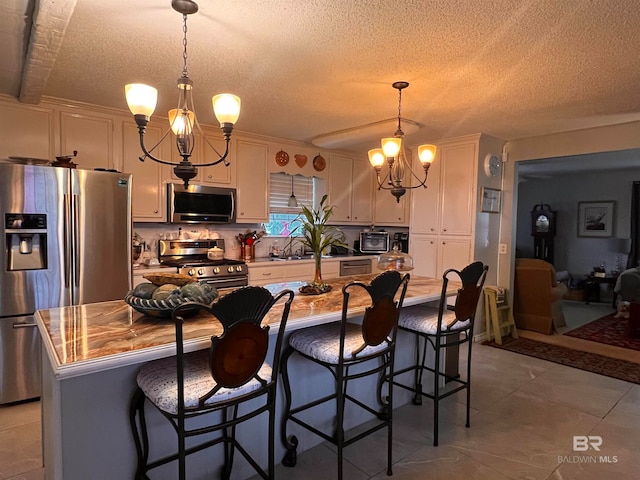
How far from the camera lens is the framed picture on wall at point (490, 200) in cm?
444

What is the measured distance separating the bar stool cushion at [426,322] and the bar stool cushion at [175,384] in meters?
1.21

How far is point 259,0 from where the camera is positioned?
5.83 feet

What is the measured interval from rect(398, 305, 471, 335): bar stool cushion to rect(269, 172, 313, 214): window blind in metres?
2.67

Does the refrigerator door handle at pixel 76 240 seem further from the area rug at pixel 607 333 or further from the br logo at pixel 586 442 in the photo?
the area rug at pixel 607 333

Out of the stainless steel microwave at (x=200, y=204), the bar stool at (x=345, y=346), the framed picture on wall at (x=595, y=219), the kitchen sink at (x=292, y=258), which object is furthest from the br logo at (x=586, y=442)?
the framed picture on wall at (x=595, y=219)

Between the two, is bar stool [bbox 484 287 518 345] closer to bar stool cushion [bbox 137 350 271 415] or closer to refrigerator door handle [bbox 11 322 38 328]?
bar stool cushion [bbox 137 350 271 415]

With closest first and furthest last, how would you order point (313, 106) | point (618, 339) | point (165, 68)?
point (165, 68) → point (313, 106) → point (618, 339)

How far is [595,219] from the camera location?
289 inches

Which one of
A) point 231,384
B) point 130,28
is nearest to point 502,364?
point 231,384

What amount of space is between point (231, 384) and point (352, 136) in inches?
130

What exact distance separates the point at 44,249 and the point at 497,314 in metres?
4.53

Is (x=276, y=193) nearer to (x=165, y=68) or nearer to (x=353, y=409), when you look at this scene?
(x=165, y=68)

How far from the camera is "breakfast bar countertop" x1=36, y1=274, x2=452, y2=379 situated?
1254 millimetres

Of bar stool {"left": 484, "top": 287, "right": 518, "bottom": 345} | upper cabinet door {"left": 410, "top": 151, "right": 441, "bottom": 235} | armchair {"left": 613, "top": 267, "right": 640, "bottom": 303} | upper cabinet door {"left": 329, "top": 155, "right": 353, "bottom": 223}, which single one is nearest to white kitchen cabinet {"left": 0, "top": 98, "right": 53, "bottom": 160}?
upper cabinet door {"left": 329, "top": 155, "right": 353, "bottom": 223}
